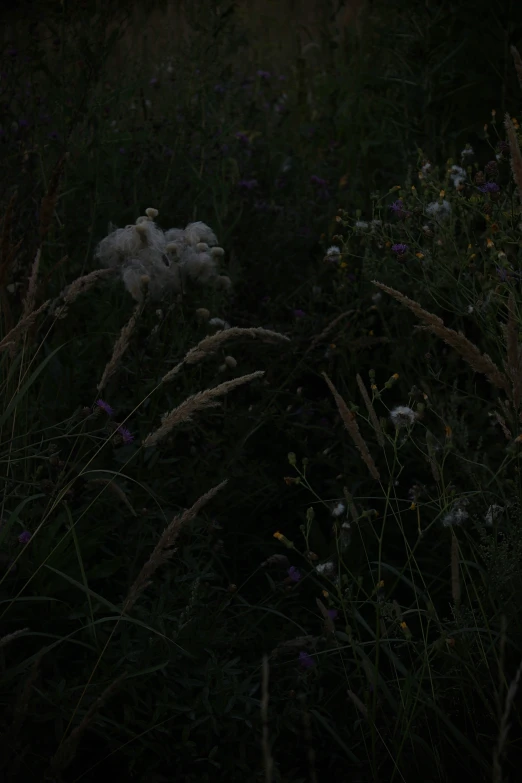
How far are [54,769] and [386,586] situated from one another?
1.56 m

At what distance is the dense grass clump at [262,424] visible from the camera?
1.80 meters

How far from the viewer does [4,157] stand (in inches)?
129

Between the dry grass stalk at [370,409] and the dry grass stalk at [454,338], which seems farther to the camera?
the dry grass stalk at [370,409]

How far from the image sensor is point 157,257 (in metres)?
2.70

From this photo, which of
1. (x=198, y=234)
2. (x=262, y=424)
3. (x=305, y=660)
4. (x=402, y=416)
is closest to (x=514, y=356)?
(x=402, y=416)

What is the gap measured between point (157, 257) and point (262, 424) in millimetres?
604

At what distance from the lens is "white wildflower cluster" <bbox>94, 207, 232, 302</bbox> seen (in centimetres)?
268

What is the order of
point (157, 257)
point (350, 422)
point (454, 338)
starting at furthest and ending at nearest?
point (157, 257), point (350, 422), point (454, 338)

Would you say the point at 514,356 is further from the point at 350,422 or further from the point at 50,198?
the point at 50,198

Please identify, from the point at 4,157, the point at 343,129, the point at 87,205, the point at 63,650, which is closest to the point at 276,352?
the point at 87,205

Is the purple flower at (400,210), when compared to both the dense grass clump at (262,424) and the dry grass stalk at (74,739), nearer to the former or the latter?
the dense grass clump at (262,424)

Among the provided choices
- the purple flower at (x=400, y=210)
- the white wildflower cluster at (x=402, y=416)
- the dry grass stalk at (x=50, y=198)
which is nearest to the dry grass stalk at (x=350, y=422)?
the white wildflower cluster at (x=402, y=416)

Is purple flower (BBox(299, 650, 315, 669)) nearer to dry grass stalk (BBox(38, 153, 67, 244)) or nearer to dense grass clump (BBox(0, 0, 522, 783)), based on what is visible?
dense grass clump (BBox(0, 0, 522, 783))

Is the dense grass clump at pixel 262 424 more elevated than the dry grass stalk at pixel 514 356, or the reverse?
the dry grass stalk at pixel 514 356
